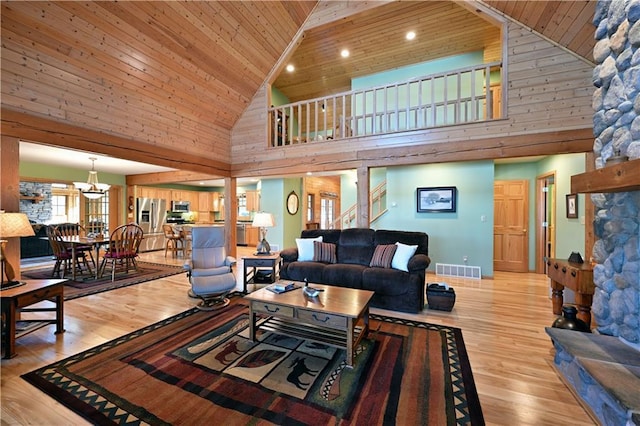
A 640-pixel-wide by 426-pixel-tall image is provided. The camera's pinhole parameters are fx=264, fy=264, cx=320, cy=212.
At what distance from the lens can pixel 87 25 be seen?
319cm

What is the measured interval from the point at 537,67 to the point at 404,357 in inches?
176

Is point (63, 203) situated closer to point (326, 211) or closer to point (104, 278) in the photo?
point (104, 278)

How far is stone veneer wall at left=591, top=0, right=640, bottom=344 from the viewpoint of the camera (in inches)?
79.4

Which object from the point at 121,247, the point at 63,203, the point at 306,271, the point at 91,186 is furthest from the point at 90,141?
the point at 63,203

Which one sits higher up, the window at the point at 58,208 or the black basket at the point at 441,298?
the window at the point at 58,208

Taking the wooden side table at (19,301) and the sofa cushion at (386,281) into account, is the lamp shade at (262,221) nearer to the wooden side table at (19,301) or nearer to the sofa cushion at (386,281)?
the sofa cushion at (386,281)

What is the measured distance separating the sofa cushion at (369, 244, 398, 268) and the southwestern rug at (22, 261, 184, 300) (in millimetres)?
4083

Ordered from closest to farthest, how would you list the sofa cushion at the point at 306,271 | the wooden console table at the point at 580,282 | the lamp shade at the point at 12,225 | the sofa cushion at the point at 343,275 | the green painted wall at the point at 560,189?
the lamp shade at the point at 12,225 → the wooden console table at the point at 580,282 → the sofa cushion at the point at 343,275 → the sofa cushion at the point at 306,271 → the green painted wall at the point at 560,189

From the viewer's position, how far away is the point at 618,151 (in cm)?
217

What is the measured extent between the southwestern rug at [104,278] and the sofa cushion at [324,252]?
314 cm

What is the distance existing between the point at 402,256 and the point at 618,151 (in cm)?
229

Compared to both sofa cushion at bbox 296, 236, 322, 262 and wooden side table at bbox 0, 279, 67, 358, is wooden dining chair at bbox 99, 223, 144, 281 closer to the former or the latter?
wooden side table at bbox 0, 279, 67, 358

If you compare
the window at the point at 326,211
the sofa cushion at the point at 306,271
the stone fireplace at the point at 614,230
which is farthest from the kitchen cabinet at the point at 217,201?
the stone fireplace at the point at 614,230

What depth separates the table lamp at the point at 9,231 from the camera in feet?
8.15
